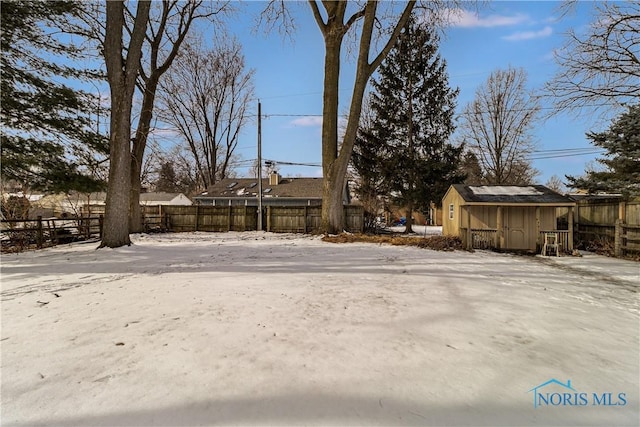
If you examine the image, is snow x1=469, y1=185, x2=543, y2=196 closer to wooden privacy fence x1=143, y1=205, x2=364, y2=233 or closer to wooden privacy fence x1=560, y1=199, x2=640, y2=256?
wooden privacy fence x1=560, y1=199, x2=640, y2=256

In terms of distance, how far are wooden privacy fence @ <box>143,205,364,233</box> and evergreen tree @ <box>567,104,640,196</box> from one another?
12155mm

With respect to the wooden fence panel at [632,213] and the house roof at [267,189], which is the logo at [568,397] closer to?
the wooden fence panel at [632,213]

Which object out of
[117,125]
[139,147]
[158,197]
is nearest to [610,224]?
[117,125]

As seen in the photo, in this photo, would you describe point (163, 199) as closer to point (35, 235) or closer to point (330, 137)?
point (35, 235)

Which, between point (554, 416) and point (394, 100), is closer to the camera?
point (554, 416)

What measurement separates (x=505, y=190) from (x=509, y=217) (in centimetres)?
115

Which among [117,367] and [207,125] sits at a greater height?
[207,125]

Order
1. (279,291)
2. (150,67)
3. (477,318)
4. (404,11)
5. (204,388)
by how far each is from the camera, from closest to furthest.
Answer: (204,388) < (477,318) < (279,291) < (404,11) < (150,67)

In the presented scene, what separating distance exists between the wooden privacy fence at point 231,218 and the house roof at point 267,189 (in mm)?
9511

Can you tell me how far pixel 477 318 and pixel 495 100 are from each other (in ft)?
87.5

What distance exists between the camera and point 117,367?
258 centimetres

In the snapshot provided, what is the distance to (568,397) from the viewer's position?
238 centimetres

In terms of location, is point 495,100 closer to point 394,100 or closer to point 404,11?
point 394,100

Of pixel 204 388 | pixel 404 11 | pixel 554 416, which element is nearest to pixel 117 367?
pixel 204 388
